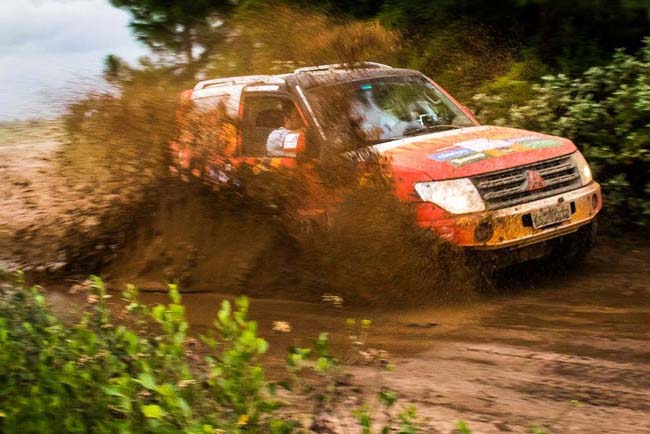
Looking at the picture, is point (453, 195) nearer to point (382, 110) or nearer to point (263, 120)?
point (382, 110)

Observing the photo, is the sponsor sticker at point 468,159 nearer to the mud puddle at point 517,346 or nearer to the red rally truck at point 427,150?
the red rally truck at point 427,150

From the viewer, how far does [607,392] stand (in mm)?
4969

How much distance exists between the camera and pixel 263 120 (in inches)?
320

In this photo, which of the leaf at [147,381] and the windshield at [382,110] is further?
the windshield at [382,110]

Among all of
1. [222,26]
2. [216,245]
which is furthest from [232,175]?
[222,26]

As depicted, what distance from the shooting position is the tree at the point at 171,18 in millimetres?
13117

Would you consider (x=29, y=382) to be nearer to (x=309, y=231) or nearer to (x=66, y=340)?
(x=66, y=340)

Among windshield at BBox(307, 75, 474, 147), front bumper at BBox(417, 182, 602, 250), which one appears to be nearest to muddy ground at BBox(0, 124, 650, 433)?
front bumper at BBox(417, 182, 602, 250)

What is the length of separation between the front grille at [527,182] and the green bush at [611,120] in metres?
1.58

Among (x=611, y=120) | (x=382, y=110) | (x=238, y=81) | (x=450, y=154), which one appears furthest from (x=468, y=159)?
(x=611, y=120)

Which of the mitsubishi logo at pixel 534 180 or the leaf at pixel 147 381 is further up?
the mitsubishi logo at pixel 534 180

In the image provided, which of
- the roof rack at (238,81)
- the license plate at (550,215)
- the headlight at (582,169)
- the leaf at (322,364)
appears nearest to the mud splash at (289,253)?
the license plate at (550,215)

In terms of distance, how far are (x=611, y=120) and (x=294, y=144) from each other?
3.43 meters

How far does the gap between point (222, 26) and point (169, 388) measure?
31.2ft
